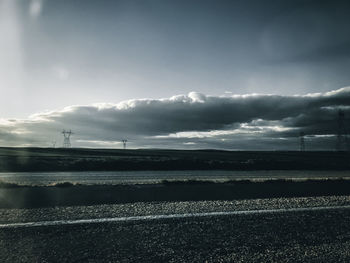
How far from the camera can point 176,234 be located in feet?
15.6

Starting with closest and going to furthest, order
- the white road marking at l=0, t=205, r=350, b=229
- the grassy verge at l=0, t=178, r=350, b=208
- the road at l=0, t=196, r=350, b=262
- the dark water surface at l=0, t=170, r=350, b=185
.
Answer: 1. the road at l=0, t=196, r=350, b=262
2. the white road marking at l=0, t=205, r=350, b=229
3. the grassy verge at l=0, t=178, r=350, b=208
4. the dark water surface at l=0, t=170, r=350, b=185

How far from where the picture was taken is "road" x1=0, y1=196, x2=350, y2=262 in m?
3.84

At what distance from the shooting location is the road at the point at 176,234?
3.84m

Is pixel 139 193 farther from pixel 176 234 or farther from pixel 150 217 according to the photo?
pixel 176 234

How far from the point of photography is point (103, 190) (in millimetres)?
9383

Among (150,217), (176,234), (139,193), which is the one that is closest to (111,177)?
(139,193)

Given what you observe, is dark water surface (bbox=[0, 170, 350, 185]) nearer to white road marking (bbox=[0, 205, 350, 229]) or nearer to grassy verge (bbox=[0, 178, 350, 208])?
grassy verge (bbox=[0, 178, 350, 208])

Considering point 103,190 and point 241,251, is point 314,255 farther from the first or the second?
point 103,190

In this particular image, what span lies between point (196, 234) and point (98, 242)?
1788mm

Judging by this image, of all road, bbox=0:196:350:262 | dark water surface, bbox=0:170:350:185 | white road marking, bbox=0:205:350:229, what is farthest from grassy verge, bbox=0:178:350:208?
dark water surface, bbox=0:170:350:185

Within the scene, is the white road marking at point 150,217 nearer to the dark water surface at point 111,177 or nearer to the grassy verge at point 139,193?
the grassy verge at point 139,193

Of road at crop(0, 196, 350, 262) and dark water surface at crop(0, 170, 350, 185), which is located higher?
road at crop(0, 196, 350, 262)

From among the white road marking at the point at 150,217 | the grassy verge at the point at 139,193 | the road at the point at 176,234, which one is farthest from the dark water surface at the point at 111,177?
the road at the point at 176,234

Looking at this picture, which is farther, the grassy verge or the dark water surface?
the dark water surface
